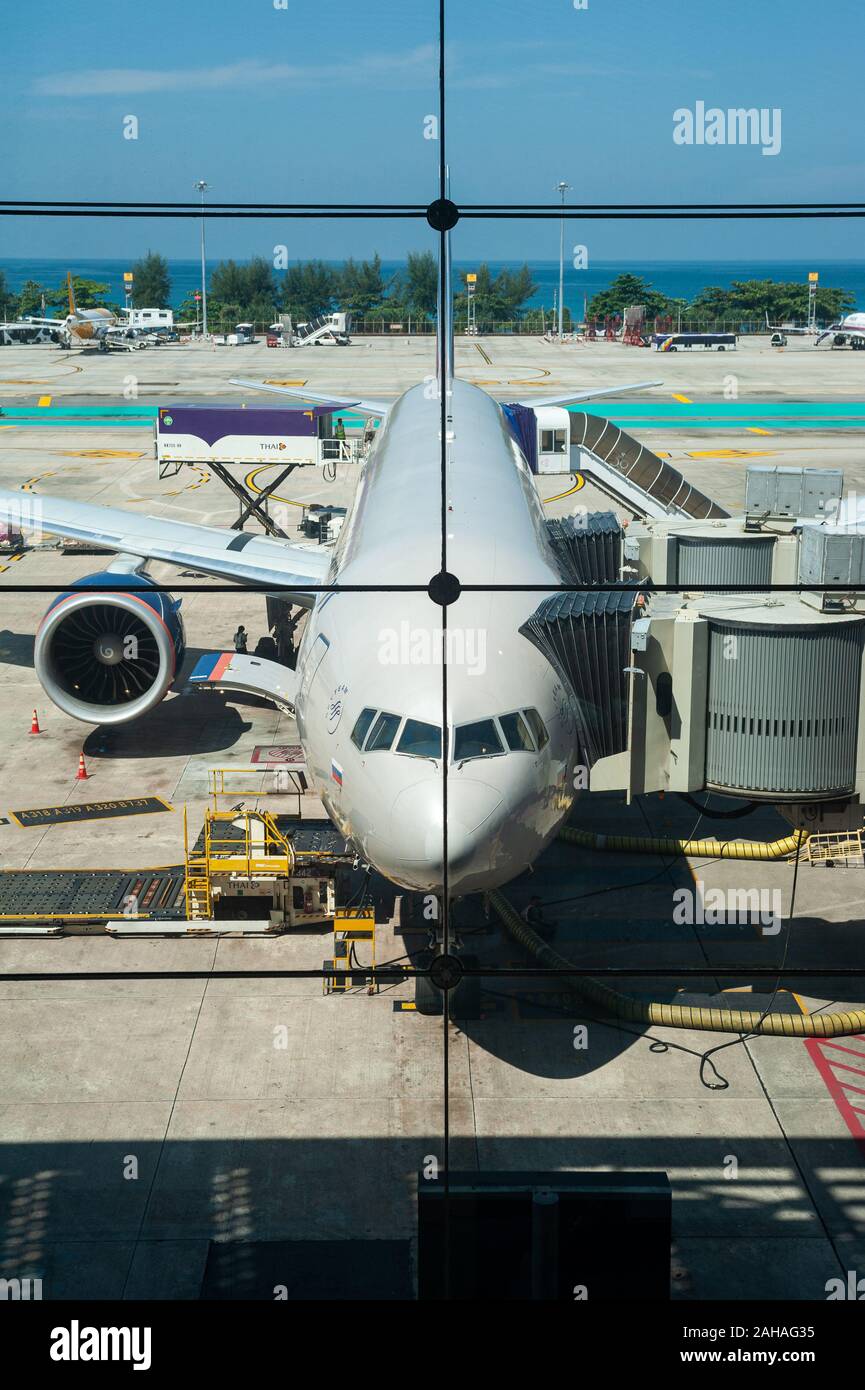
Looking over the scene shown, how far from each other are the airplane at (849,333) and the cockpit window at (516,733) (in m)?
106

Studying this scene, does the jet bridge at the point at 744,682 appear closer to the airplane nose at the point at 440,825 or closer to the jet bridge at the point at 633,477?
the airplane nose at the point at 440,825

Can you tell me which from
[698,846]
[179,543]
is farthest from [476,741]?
[179,543]

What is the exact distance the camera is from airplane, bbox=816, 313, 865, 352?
113194 millimetres

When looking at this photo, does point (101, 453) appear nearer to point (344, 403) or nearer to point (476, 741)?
point (344, 403)

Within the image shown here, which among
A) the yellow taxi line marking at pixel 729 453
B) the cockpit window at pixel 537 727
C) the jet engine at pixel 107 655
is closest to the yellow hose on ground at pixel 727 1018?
the cockpit window at pixel 537 727

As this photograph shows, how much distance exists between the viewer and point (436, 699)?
15.1m

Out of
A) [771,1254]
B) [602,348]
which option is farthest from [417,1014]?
[602,348]

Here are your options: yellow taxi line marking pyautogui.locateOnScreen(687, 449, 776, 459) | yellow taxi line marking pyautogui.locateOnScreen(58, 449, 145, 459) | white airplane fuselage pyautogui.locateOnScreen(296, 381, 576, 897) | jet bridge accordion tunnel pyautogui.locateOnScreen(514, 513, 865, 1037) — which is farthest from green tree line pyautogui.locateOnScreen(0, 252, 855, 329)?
jet bridge accordion tunnel pyautogui.locateOnScreen(514, 513, 865, 1037)

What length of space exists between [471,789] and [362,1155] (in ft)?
13.3

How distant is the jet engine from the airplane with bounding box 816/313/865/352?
323ft

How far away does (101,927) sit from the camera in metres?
20.0

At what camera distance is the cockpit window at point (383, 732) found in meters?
15.2

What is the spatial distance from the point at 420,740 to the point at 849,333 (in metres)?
109
